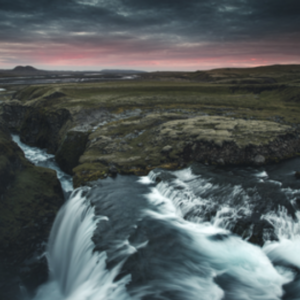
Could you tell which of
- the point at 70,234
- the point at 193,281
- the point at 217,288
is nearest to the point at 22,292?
the point at 70,234

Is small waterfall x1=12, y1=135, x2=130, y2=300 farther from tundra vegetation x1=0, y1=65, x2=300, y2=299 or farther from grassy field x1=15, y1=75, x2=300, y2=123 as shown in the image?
grassy field x1=15, y1=75, x2=300, y2=123

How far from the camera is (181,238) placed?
14.3 metres

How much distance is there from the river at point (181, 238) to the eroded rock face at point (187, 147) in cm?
206

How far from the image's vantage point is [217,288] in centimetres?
1099

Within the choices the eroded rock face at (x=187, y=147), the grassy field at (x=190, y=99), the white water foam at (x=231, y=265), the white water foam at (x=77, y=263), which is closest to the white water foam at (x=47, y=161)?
the eroded rock face at (x=187, y=147)

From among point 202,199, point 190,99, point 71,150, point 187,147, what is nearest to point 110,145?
point 71,150

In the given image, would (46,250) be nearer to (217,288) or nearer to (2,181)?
(2,181)

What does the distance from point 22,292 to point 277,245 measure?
15510 millimetres

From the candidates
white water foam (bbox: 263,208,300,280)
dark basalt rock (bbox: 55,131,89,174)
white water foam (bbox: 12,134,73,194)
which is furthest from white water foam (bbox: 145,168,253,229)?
dark basalt rock (bbox: 55,131,89,174)

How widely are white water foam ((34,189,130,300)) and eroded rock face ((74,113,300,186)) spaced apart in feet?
12.9

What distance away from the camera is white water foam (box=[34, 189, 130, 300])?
37.6 feet

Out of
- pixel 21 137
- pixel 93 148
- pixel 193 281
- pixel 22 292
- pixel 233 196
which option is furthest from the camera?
pixel 21 137

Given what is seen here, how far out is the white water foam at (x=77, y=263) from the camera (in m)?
11.5

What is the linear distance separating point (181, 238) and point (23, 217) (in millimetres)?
12269
